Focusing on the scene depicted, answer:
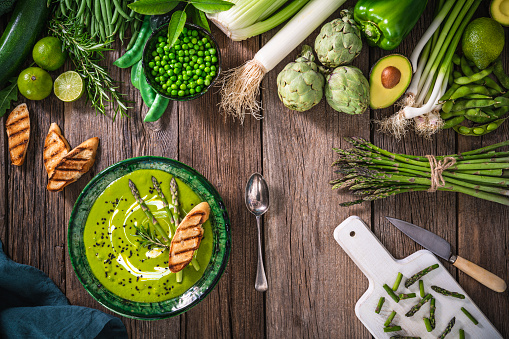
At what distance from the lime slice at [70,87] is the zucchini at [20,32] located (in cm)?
24

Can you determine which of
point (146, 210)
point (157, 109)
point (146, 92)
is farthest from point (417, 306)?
point (146, 92)

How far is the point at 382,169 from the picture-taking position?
5.83 feet

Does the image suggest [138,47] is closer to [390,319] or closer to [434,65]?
[434,65]

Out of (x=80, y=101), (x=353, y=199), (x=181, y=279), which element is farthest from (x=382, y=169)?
(x=80, y=101)

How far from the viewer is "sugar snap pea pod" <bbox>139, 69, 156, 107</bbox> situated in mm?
1774

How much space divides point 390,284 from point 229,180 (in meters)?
1.07

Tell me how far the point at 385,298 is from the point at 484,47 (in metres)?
1.43

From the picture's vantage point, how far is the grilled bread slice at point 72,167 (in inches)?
70.2

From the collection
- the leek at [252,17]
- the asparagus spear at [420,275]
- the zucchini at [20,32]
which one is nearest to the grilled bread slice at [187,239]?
the leek at [252,17]

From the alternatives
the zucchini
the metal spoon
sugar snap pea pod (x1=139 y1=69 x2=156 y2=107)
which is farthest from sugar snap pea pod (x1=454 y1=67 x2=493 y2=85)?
the zucchini

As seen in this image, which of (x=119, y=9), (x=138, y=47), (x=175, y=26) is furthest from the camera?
(x=138, y=47)

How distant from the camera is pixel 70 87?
1.78 m

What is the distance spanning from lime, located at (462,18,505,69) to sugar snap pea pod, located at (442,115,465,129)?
11.5 inches

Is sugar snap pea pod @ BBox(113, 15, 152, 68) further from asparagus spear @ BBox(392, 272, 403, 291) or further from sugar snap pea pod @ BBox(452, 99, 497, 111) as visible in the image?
asparagus spear @ BBox(392, 272, 403, 291)
